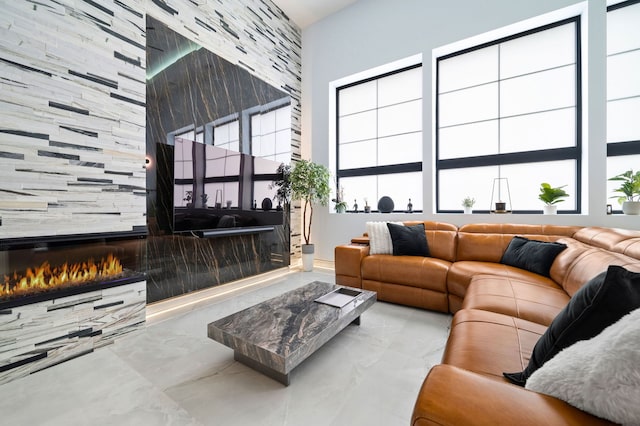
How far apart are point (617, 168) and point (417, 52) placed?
9.06ft

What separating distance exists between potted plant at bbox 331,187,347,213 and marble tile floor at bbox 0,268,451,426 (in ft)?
7.95

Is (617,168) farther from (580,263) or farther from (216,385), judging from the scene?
(216,385)

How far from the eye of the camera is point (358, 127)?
4.50m

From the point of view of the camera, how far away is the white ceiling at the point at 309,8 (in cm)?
406

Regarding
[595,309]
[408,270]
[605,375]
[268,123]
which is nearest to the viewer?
Answer: [605,375]

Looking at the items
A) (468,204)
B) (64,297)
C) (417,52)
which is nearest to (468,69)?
(417,52)

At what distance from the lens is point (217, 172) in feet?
9.64

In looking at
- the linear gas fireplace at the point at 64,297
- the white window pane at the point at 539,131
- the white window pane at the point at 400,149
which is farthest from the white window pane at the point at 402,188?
the linear gas fireplace at the point at 64,297

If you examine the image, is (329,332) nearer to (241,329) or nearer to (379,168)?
(241,329)

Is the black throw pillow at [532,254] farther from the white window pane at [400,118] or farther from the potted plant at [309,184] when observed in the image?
the potted plant at [309,184]

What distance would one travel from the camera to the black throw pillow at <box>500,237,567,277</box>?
2.25 meters

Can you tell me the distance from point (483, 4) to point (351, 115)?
222 cm

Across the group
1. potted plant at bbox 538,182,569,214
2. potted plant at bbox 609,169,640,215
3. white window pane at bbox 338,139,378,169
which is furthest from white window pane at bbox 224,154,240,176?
potted plant at bbox 609,169,640,215

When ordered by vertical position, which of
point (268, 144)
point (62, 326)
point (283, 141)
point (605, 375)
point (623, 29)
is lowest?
point (62, 326)
